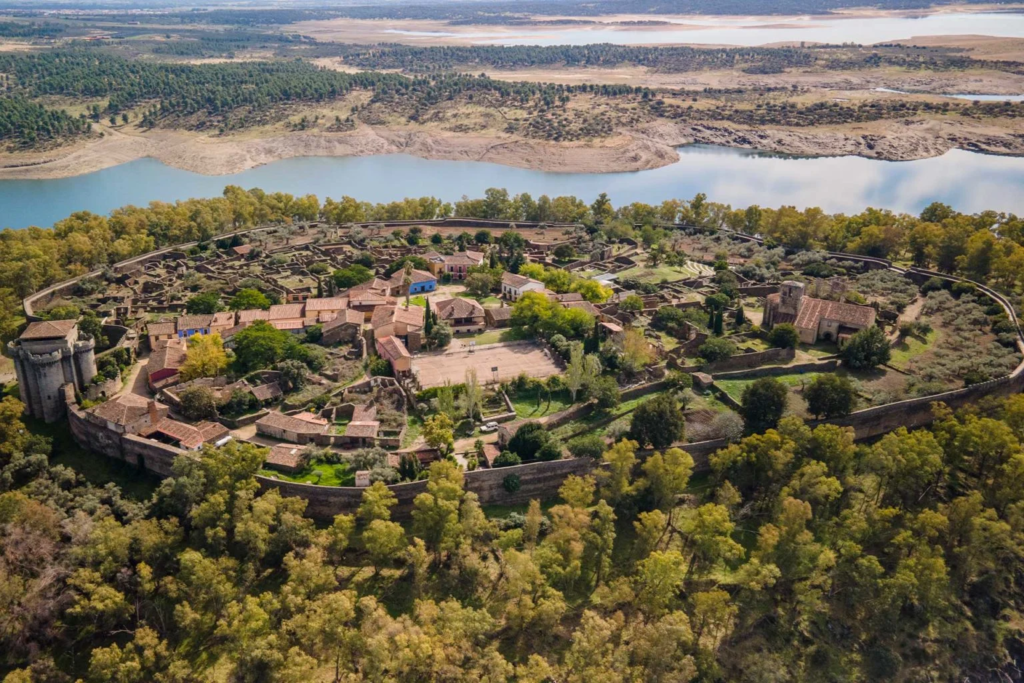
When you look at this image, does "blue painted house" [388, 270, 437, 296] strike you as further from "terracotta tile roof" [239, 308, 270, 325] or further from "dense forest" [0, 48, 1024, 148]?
"dense forest" [0, 48, 1024, 148]

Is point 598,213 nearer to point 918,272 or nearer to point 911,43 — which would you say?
point 918,272

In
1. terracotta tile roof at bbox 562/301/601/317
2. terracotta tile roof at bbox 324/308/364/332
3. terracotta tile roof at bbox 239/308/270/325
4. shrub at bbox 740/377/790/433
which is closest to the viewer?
shrub at bbox 740/377/790/433

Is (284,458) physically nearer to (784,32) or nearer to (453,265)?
(453,265)

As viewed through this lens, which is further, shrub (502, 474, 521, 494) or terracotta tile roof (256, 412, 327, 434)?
terracotta tile roof (256, 412, 327, 434)

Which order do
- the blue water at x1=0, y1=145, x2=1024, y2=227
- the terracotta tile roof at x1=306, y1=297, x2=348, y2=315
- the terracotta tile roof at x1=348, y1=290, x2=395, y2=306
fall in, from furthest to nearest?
the blue water at x1=0, y1=145, x2=1024, y2=227
the terracotta tile roof at x1=348, y1=290, x2=395, y2=306
the terracotta tile roof at x1=306, y1=297, x2=348, y2=315

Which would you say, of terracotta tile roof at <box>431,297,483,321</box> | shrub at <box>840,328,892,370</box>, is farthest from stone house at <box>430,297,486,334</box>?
shrub at <box>840,328,892,370</box>

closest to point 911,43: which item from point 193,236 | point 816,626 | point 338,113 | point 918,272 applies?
point 338,113
